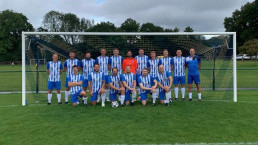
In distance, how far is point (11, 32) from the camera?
67562mm

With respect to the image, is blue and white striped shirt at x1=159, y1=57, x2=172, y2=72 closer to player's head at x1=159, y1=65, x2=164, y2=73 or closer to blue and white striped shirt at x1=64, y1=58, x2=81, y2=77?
player's head at x1=159, y1=65, x2=164, y2=73

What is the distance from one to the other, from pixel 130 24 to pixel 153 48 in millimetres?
49158

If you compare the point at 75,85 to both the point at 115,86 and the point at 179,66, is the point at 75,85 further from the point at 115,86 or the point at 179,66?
the point at 179,66

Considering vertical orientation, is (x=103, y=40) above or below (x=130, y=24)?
below

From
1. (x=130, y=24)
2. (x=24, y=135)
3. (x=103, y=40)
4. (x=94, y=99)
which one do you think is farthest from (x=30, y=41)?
(x=130, y=24)

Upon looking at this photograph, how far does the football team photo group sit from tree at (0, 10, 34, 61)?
58.6 m

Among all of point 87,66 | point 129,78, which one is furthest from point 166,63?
point 87,66

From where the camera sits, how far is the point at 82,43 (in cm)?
884

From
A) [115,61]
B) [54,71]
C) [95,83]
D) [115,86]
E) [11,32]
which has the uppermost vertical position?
[11,32]

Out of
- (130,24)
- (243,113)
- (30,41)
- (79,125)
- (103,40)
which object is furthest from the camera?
(130,24)

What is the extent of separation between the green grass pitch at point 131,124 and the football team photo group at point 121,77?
0.46 metres

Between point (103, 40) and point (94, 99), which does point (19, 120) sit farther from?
point (103, 40)

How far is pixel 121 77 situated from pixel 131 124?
219 centimetres

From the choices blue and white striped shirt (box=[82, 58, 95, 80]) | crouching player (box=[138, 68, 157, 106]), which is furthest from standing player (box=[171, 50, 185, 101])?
blue and white striped shirt (box=[82, 58, 95, 80])
